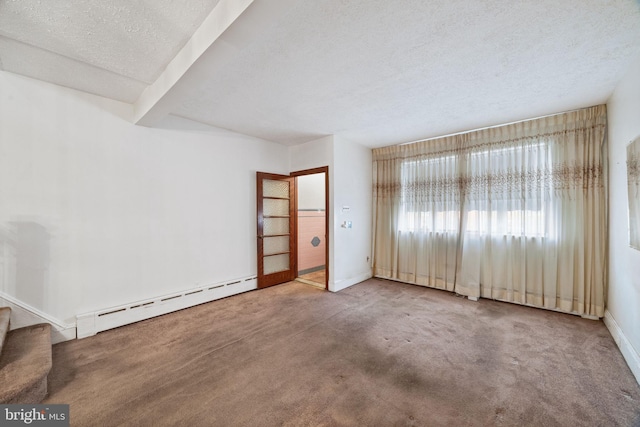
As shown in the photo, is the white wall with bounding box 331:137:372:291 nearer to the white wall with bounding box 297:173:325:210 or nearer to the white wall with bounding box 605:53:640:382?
the white wall with bounding box 297:173:325:210

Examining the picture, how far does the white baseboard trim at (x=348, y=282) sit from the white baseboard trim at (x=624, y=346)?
10.2ft

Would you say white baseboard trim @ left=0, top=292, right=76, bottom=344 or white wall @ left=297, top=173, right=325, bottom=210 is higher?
white wall @ left=297, top=173, right=325, bottom=210

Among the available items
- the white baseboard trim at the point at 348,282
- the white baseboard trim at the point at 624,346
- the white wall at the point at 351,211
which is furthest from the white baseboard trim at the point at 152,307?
the white baseboard trim at the point at 624,346

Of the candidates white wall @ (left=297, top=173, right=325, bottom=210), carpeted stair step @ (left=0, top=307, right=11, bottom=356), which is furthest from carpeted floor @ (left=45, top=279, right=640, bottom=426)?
white wall @ (left=297, top=173, right=325, bottom=210)

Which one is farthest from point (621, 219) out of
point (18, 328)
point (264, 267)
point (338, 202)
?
point (18, 328)

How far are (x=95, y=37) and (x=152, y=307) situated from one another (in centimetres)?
284

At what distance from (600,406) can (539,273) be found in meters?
2.05

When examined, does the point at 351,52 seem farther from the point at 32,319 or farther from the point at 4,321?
the point at 32,319

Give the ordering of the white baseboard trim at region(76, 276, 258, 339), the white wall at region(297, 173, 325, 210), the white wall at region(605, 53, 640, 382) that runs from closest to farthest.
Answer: the white wall at region(605, 53, 640, 382) < the white baseboard trim at region(76, 276, 258, 339) < the white wall at region(297, 173, 325, 210)

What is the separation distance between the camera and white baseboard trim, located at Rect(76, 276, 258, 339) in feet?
8.46

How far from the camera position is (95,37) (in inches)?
71.2

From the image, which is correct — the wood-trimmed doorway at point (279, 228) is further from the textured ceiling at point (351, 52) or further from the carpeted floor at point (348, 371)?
the textured ceiling at point (351, 52)

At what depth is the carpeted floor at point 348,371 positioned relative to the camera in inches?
61.9

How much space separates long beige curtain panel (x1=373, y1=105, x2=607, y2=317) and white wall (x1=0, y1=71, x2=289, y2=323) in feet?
10.7
